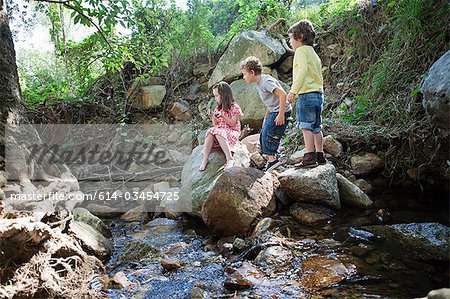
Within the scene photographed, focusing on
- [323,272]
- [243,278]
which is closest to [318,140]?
[323,272]

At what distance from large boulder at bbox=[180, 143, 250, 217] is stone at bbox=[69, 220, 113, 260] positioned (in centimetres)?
101

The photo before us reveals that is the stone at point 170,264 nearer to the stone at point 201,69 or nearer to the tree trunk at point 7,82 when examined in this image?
the tree trunk at point 7,82

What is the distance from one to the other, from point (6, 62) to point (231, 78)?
4.43m

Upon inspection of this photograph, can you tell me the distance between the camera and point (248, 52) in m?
6.43

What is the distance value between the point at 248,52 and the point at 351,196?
412 centimetres

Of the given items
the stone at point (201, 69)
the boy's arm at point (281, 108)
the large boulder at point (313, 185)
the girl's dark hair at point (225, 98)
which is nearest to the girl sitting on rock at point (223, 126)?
the girl's dark hair at point (225, 98)

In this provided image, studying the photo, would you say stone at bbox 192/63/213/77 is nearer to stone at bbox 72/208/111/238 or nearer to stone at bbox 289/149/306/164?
stone at bbox 289/149/306/164

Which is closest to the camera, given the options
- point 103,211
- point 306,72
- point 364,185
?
point 306,72

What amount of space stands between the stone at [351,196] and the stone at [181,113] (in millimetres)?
4666

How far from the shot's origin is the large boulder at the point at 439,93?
248 cm

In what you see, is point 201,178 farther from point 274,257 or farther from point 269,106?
point 274,257

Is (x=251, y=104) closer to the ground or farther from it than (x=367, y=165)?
farther from it

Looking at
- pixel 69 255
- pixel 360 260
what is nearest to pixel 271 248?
pixel 360 260

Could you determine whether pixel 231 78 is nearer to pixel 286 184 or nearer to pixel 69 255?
pixel 286 184
